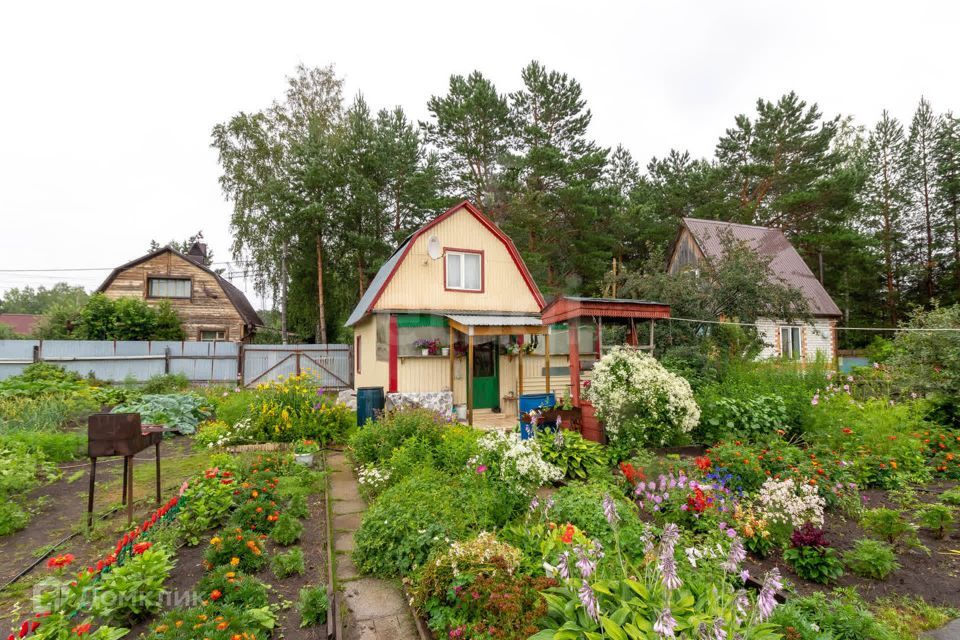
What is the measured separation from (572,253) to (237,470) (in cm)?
1831

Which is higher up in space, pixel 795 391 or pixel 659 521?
pixel 795 391

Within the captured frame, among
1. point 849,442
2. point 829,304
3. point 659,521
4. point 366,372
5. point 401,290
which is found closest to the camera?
point 659,521

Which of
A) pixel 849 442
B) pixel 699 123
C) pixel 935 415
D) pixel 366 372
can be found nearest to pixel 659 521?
pixel 849 442

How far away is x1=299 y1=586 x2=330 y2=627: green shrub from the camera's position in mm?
2660

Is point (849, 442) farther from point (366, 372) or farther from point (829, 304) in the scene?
point (829, 304)

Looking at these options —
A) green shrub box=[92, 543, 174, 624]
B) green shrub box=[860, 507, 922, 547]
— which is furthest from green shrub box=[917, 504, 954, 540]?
green shrub box=[92, 543, 174, 624]

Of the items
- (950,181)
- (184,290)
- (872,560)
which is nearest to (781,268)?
(950,181)

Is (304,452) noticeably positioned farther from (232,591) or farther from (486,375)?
(486,375)

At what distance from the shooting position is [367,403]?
8844mm

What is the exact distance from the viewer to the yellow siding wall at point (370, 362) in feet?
35.7

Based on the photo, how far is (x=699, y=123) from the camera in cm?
2531

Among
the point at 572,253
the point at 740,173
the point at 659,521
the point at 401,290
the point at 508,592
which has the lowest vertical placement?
the point at 659,521

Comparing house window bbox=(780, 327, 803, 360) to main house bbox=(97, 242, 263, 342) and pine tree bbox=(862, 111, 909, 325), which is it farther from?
main house bbox=(97, 242, 263, 342)

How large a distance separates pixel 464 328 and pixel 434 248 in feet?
8.92
